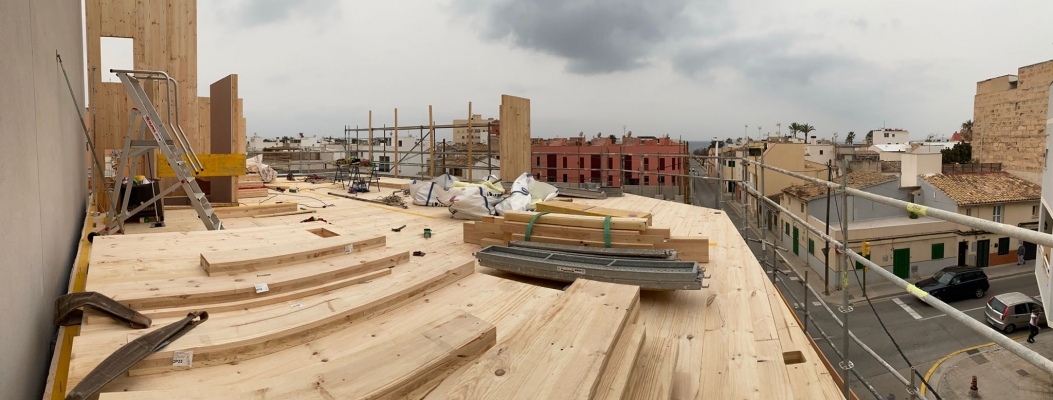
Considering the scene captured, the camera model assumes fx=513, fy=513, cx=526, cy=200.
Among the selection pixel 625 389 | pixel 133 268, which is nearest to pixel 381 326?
pixel 625 389

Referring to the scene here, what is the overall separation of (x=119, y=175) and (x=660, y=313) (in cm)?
655

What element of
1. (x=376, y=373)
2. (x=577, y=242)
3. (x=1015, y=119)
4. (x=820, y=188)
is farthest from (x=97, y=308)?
(x=1015, y=119)

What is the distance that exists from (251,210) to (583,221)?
613cm

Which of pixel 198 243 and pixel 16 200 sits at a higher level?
pixel 16 200

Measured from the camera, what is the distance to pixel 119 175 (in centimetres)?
626

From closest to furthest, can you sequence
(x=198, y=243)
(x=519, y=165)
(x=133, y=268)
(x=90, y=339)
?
(x=90, y=339)
(x=133, y=268)
(x=198, y=243)
(x=519, y=165)

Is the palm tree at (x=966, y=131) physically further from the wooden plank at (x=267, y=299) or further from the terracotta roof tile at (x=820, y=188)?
the wooden plank at (x=267, y=299)

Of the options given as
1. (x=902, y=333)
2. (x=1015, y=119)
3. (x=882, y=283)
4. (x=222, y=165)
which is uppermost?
(x=1015, y=119)

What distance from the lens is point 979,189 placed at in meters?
26.4

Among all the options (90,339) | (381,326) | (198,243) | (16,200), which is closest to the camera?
(16,200)

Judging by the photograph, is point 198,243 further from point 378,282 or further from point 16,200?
point 16,200

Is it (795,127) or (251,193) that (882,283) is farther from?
(795,127)

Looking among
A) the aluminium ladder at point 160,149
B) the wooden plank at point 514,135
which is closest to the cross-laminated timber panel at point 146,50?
the aluminium ladder at point 160,149

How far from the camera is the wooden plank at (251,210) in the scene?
330 inches
